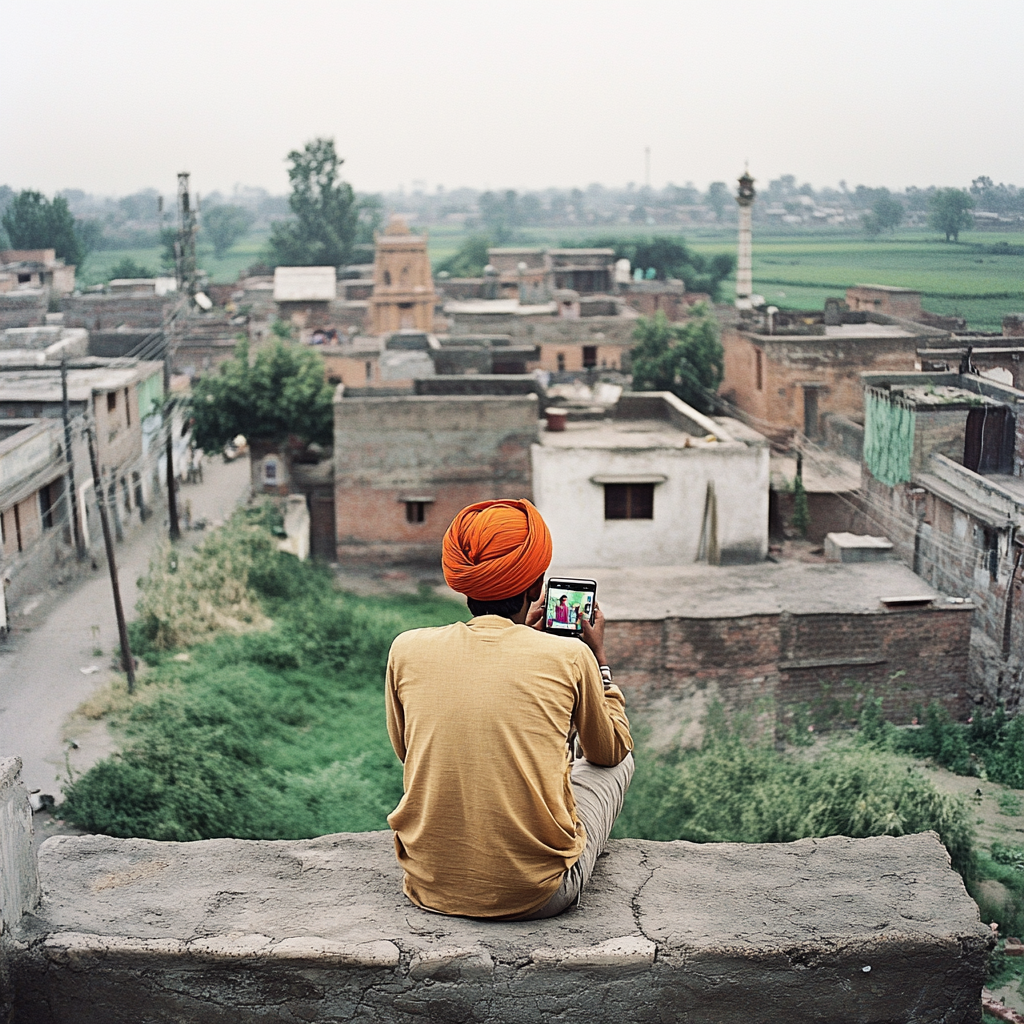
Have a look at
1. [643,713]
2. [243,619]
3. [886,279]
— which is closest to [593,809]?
[643,713]

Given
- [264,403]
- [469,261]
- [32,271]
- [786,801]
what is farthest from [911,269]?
[469,261]

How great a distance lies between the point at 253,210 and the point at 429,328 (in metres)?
72.4

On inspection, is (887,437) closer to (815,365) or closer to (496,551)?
(815,365)

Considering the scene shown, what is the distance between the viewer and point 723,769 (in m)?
9.32

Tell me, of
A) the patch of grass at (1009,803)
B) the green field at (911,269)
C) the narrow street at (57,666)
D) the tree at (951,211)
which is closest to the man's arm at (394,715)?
the narrow street at (57,666)

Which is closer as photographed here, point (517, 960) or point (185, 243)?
point (517, 960)

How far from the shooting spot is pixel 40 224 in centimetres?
3403

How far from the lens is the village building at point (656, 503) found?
14680 millimetres

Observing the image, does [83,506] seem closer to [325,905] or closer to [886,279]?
[886,279]

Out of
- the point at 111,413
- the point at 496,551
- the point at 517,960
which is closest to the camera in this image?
the point at 517,960

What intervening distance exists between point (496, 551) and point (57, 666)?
35.3ft

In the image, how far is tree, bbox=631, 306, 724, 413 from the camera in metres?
26.3

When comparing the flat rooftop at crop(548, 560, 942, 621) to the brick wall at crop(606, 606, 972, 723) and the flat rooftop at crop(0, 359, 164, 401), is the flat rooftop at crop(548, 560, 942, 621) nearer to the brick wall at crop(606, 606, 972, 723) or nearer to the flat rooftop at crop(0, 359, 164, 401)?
the brick wall at crop(606, 606, 972, 723)

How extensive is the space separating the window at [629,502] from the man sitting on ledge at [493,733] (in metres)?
12.2
